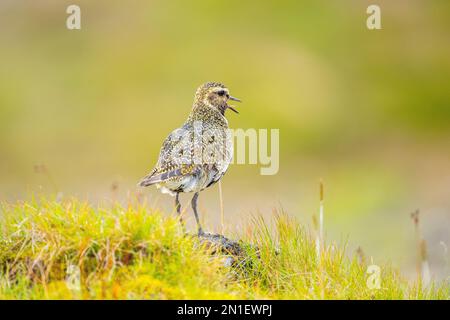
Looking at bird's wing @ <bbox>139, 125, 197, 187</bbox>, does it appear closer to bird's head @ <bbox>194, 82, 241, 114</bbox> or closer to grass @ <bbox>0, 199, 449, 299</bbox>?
bird's head @ <bbox>194, 82, 241, 114</bbox>

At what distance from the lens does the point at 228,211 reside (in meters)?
29.7

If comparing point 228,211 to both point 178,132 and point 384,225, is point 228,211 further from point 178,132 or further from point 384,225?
point 178,132

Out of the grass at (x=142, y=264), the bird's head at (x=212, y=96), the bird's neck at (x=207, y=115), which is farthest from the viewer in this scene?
the bird's head at (x=212, y=96)

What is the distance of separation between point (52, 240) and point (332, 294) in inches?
95.9

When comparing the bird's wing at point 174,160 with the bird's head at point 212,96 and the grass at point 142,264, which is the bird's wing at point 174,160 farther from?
the grass at point 142,264

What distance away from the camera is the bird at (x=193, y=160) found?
11.3 metres

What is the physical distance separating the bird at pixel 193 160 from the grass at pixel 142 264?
114cm

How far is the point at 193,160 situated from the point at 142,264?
2438 millimetres

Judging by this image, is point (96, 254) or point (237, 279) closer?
point (96, 254)

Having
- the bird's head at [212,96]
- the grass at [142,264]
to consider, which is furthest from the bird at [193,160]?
the grass at [142,264]

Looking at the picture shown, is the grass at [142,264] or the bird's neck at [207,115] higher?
the bird's neck at [207,115]

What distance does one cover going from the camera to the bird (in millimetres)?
11281
